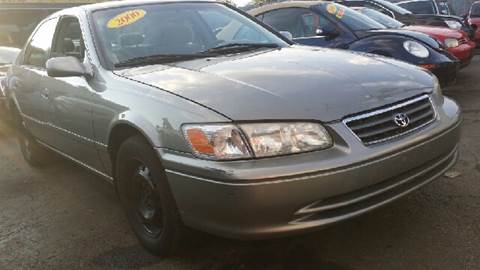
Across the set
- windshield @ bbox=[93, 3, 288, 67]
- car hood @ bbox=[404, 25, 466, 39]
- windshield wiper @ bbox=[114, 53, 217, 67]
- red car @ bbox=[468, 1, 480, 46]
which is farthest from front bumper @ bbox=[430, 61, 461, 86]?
red car @ bbox=[468, 1, 480, 46]

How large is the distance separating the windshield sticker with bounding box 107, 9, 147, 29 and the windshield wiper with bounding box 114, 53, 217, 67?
37cm

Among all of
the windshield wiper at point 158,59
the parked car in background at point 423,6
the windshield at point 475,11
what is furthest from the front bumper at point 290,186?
the windshield at point 475,11

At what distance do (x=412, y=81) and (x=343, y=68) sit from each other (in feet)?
1.34

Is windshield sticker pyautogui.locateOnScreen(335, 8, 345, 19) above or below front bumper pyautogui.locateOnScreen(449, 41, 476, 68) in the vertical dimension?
above

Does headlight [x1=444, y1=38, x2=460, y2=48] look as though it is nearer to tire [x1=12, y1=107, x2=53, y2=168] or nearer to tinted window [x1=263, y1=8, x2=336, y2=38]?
tinted window [x1=263, y1=8, x2=336, y2=38]

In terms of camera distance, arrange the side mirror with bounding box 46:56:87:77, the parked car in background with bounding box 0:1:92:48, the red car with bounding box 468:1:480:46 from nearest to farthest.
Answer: the side mirror with bounding box 46:56:87:77, the parked car in background with bounding box 0:1:92:48, the red car with bounding box 468:1:480:46

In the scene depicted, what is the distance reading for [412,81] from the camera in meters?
3.16

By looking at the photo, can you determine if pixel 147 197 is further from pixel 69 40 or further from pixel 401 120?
pixel 69 40

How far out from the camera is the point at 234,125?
2.58 m

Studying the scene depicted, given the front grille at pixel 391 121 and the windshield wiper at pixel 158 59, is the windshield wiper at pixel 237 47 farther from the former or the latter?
the front grille at pixel 391 121

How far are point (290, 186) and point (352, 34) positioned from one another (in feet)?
15.9

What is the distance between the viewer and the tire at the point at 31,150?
5.18m

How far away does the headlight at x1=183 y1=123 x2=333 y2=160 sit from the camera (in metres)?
2.55

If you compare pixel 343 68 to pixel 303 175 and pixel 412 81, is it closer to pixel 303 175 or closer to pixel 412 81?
pixel 412 81
